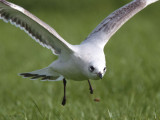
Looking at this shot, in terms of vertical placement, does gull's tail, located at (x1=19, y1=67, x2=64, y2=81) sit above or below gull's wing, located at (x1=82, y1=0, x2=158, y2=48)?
below

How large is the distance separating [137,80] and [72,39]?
18.4 feet

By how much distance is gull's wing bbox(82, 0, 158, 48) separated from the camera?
5617 millimetres

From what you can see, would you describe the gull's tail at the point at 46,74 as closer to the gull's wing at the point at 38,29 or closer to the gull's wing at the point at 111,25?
the gull's wing at the point at 38,29

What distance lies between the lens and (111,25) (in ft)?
19.0

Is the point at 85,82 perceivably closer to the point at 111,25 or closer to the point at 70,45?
the point at 111,25

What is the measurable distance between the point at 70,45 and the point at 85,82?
3.10m

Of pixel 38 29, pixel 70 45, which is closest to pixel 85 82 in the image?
pixel 38 29

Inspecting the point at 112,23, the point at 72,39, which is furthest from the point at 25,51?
the point at 112,23

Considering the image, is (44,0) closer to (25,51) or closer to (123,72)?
(25,51)

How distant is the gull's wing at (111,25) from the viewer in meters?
5.62

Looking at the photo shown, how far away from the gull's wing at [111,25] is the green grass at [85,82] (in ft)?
3.21

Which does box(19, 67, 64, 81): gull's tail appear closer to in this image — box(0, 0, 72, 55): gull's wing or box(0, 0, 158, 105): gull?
box(0, 0, 158, 105): gull

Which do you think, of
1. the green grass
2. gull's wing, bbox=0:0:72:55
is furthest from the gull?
the green grass

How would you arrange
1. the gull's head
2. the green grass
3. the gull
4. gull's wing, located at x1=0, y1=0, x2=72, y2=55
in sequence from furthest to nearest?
the green grass < gull's wing, located at x1=0, y1=0, x2=72, y2=55 < the gull < the gull's head
